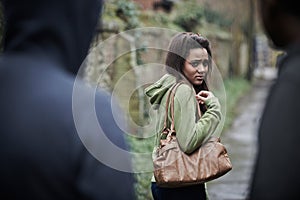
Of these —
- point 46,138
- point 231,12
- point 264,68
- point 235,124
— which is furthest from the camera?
point 264,68

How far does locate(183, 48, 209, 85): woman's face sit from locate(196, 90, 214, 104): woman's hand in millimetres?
56

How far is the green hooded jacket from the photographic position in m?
3.03

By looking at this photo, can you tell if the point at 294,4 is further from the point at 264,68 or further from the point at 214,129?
the point at 264,68

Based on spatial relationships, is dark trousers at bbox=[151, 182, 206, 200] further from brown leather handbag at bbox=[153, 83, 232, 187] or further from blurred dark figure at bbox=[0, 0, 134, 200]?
blurred dark figure at bbox=[0, 0, 134, 200]

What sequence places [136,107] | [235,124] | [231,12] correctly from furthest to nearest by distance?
[231,12] → [235,124] → [136,107]

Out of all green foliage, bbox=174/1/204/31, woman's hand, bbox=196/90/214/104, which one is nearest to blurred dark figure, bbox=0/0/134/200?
woman's hand, bbox=196/90/214/104

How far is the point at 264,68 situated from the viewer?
26266 mm

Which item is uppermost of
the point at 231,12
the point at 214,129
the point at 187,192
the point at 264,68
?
the point at 214,129

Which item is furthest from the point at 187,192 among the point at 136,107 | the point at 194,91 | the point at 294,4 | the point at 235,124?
the point at 235,124

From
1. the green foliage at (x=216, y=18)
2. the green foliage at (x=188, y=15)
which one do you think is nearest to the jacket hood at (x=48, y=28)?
the green foliage at (x=188, y=15)

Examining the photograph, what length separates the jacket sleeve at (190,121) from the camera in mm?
3025

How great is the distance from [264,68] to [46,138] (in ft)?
82.6

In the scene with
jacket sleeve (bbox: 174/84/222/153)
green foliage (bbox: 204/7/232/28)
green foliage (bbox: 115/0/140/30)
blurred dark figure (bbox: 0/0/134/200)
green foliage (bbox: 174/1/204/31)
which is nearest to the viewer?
blurred dark figure (bbox: 0/0/134/200)

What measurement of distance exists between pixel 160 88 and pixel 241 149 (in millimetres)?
7452
